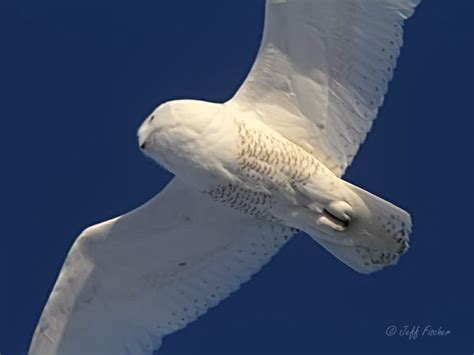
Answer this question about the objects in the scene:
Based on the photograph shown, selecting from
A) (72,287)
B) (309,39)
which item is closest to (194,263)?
(72,287)

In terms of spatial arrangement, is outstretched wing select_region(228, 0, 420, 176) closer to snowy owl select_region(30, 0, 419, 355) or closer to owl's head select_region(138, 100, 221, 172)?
snowy owl select_region(30, 0, 419, 355)

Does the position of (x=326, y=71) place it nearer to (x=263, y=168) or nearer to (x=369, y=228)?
(x=263, y=168)

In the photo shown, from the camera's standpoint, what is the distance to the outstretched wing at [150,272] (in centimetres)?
732

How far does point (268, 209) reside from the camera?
678cm

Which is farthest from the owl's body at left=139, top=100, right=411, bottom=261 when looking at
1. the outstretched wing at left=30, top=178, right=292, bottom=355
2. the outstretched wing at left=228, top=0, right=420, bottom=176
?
the outstretched wing at left=30, top=178, right=292, bottom=355

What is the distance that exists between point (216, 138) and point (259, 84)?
0.69 meters

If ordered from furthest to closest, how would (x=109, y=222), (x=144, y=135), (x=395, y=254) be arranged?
(x=109, y=222)
(x=395, y=254)
(x=144, y=135)

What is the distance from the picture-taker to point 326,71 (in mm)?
6797

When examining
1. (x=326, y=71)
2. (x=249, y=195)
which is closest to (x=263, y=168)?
(x=249, y=195)

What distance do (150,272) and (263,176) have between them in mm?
1521

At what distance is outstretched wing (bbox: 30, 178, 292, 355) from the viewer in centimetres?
732

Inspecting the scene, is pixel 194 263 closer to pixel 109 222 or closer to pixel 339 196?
pixel 109 222

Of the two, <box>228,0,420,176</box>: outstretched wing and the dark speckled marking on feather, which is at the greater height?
<box>228,0,420,176</box>: outstretched wing

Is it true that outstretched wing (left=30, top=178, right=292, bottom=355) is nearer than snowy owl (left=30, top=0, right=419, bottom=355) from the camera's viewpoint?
No
